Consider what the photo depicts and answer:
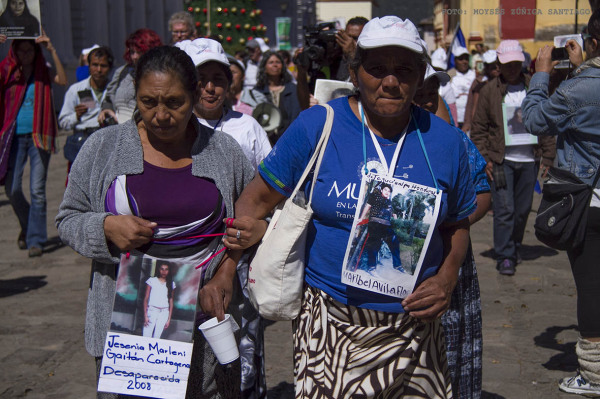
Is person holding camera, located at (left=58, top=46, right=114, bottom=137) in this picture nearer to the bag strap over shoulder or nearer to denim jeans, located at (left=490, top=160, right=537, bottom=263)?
denim jeans, located at (left=490, top=160, right=537, bottom=263)

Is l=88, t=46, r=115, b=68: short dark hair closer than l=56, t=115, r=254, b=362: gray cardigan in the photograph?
No

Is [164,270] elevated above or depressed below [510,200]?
above

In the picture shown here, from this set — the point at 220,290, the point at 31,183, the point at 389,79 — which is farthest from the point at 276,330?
the point at 31,183

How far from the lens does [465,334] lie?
394cm

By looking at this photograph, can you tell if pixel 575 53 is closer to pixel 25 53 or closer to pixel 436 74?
pixel 436 74

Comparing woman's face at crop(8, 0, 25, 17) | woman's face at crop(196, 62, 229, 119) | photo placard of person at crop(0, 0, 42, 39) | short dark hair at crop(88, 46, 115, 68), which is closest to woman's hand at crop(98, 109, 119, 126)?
short dark hair at crop(88, 46, 115, 68)

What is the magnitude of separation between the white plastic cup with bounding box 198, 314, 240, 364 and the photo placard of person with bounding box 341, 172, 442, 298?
0.48m

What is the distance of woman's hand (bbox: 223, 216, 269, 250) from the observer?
297 cm

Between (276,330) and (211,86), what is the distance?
2.60 meters

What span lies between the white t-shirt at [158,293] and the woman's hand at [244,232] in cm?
28

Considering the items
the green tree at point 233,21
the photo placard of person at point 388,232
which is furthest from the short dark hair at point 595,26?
the green tree at point 233,21

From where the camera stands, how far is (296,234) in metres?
2.83

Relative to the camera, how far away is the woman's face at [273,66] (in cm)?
994

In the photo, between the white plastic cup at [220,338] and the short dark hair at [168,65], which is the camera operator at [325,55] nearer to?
the short dark hair at [168,65]
